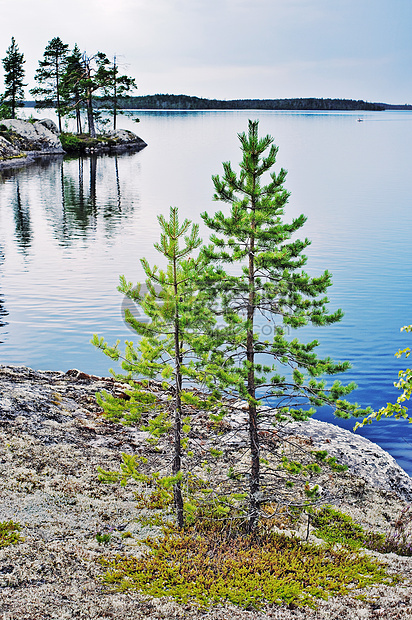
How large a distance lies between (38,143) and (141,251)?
207 feet

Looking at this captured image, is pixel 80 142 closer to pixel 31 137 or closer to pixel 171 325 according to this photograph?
pixel 31 137

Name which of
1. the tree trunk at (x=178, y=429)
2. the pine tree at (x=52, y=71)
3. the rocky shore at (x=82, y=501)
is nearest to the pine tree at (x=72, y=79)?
the pine tree at (x=52, y=71)

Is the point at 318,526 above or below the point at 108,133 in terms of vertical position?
below

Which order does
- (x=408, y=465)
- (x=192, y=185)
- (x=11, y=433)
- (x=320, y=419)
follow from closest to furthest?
(x=11, y=433) < (x=408, y=465) < (x=320, y=419) < (x=192, y=185)

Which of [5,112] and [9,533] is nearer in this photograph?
[9,533]

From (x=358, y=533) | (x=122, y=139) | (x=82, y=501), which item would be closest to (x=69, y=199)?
(x=82, y=501)

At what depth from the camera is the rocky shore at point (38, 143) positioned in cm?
8384

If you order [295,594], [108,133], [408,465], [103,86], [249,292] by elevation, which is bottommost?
[408,465]

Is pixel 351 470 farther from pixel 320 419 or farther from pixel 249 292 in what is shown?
pixel 249 292

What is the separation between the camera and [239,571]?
30.4 feet

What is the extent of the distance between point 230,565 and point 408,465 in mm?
8677

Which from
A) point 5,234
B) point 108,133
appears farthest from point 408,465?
point 108,133

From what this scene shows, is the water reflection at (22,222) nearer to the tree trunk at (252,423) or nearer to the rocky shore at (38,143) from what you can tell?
the rocky shore at (38,143)

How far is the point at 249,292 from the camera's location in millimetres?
11156
